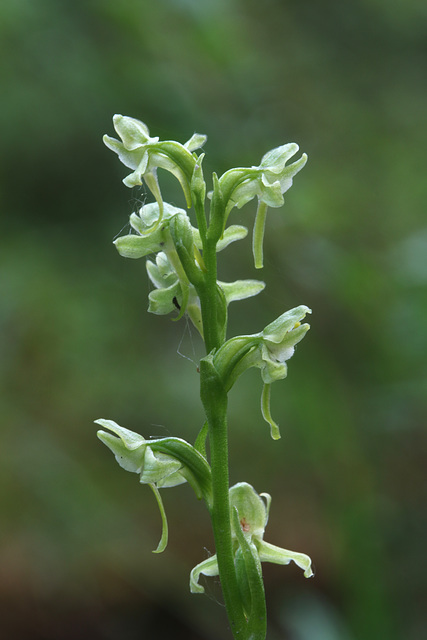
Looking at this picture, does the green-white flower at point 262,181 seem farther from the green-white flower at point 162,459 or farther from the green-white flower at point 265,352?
the green-white flower at point 162,459

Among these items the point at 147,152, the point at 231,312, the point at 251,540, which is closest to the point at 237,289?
the point at 147,152

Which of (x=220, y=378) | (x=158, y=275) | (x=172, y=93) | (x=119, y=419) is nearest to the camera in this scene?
(x=220, y=378)

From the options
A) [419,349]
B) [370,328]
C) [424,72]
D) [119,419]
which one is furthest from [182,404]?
[424,72]

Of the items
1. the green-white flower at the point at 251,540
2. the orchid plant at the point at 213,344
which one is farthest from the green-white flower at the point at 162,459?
the green-white flower at the point at 251,540

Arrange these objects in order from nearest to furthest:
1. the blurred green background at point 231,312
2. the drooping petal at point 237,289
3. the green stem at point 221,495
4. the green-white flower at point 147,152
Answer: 1. the green stem at point 221,495
2. the green-white flower at point 147,152
3. the drooping petal at point 237,289
4. the blurred green background at point 231,312

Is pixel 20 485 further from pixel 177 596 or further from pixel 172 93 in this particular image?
pixel 172 93

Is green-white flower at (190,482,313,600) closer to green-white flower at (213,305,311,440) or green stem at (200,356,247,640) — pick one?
green stem at (200,356,247,640)
